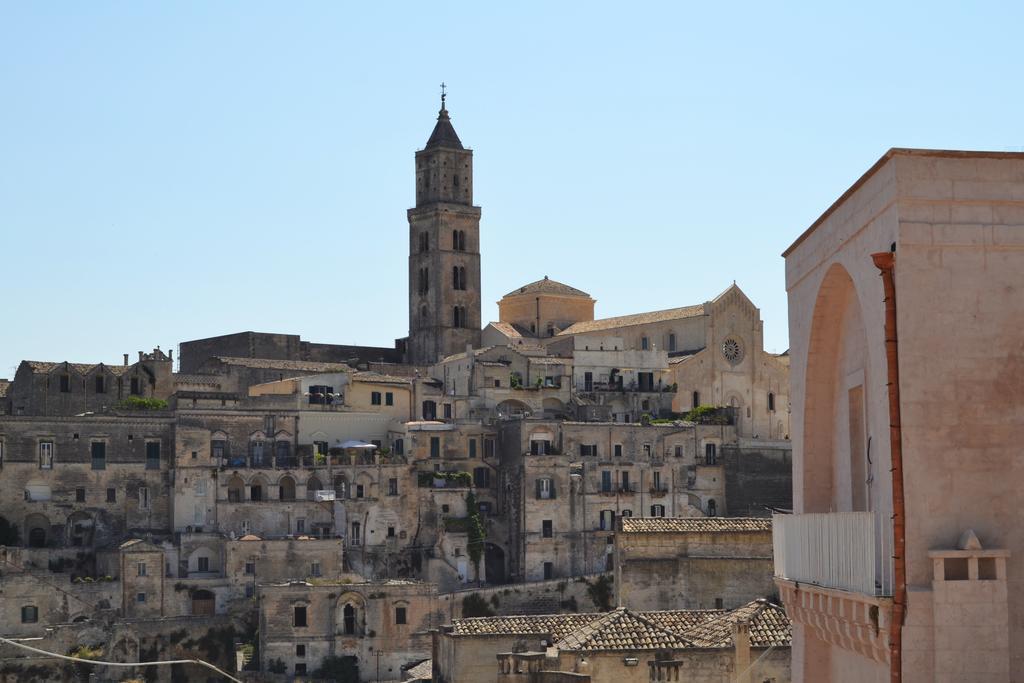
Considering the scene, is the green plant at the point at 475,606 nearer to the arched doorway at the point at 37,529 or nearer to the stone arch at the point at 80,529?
the stone arch at the point at 80,529

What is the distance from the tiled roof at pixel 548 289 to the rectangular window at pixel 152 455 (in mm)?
29007

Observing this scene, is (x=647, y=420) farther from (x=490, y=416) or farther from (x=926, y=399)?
(x=926, y=399)

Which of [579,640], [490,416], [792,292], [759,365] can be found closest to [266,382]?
[490,416]

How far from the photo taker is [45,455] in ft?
217

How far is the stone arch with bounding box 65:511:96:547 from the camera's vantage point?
2569 inches

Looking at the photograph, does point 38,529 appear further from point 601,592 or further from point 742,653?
point 742,653

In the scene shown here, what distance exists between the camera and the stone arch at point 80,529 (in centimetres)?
6525

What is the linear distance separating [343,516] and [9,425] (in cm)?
1350

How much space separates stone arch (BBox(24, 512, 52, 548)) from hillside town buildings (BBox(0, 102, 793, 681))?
0.25 ft

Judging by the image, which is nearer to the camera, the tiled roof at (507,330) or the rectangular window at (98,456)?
the rectangular window at (98,456)

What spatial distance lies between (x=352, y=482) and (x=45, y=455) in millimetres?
12059

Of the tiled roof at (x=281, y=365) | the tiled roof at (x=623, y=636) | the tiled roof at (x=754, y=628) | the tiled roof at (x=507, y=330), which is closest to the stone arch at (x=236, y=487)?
the tiled roof at (x=281, y=365)

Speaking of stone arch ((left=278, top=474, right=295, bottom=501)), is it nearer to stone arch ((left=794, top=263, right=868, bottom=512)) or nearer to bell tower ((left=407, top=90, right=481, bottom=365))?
bell tower ((left=407, top=90, right=481, bottom=365))

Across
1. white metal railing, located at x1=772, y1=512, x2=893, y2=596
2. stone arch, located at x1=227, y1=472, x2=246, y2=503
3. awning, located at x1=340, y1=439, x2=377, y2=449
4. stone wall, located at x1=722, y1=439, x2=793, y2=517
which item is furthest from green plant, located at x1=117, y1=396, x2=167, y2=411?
white metal railing, located at x1=772, y1=512, x2=893, y2=596
